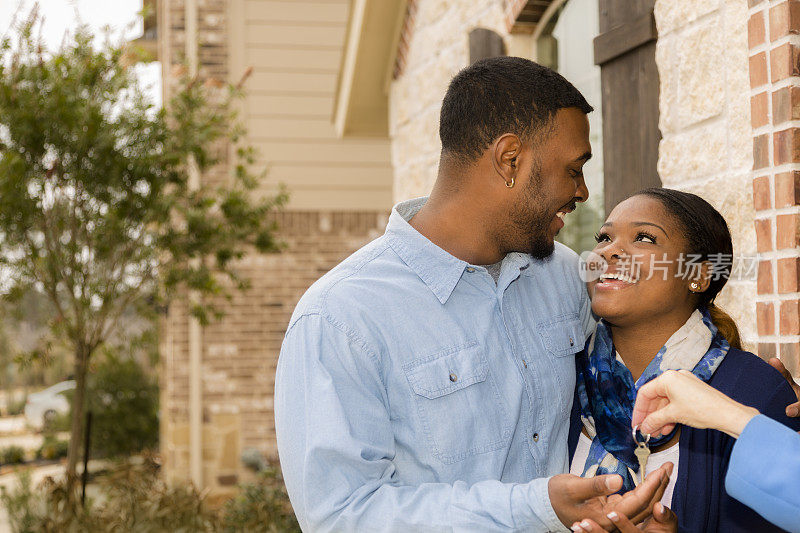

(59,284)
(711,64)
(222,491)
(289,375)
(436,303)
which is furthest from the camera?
(222,491)

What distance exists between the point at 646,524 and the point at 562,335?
0.66 meters

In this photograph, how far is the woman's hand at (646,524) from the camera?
1743 mm

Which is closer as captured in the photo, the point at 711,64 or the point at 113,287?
the point at 711,64

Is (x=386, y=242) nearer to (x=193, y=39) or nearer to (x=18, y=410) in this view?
(x=193, y=39)

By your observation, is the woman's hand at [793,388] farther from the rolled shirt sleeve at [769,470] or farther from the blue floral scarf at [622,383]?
the rolled shirt sleeve at [769,470]

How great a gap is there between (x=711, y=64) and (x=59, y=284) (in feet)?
18.1

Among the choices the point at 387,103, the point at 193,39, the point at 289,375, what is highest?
the point at 193,39

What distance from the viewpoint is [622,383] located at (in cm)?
232

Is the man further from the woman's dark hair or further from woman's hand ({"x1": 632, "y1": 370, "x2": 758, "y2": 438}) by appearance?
the woman's dark hair

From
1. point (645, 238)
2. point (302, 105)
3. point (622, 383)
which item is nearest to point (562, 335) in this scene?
point (622, 383)

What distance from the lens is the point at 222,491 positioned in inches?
357

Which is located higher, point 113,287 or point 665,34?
point 665,34

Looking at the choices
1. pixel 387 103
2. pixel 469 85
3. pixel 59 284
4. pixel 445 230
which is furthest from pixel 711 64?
pixel 59 284

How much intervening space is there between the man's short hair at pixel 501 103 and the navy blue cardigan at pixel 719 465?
0.86 meters
